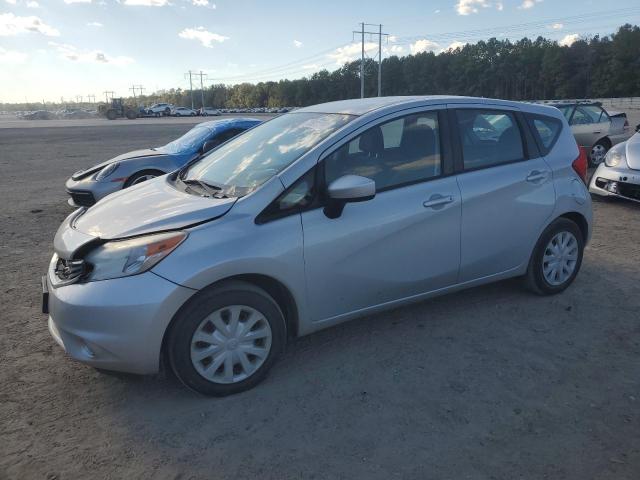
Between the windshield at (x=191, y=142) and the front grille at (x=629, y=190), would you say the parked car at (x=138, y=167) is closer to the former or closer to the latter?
the windshield at (x=191, y=142)

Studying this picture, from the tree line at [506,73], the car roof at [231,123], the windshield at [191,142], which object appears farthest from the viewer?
the tree line at [506,73]

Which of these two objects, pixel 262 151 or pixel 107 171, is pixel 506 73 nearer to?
pixel 107 171

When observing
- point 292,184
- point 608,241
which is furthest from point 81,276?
point 608,241

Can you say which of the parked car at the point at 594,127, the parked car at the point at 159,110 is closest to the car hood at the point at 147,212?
the parked car at the point at 594,127

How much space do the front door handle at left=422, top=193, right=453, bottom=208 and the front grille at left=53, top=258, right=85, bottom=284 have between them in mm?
2206

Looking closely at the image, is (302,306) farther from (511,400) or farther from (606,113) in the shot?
(606,113)

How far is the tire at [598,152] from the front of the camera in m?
11.8

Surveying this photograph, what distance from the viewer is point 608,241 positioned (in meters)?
6.16

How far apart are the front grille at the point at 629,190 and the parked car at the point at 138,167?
19.5 feet

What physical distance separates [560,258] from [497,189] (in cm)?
103

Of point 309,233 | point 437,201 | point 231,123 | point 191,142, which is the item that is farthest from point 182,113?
point 309,233

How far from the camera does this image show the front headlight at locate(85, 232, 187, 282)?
2828mm

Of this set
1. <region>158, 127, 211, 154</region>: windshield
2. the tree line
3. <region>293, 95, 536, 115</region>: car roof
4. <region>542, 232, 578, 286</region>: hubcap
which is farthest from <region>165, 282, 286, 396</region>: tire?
the tree line

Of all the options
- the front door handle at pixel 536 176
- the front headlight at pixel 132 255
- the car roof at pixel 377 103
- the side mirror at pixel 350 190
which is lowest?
the front headlight at pixel 132 255
